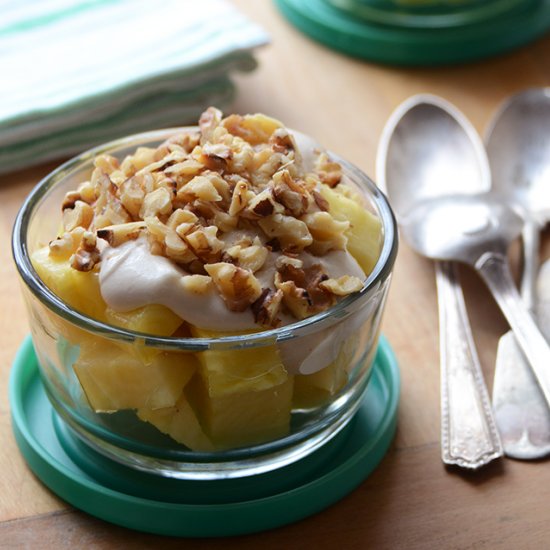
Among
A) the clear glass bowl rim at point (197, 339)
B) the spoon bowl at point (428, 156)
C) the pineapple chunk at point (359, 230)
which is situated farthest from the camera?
the spoon bowl at point (428, 156)

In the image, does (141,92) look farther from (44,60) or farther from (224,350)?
(224,350)

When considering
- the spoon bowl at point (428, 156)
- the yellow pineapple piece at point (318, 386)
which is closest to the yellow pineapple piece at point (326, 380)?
the yellow pineapple piece at point (318, 386)

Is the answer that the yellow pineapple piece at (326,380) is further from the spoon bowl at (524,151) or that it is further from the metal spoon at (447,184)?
the spoon bowl at (524,151)

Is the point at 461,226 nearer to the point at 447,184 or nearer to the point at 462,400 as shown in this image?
the point at 447,184

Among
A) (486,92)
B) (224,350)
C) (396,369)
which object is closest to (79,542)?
(224,350)

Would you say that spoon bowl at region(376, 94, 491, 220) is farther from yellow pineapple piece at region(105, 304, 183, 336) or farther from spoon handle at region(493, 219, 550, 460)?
yellow pineapple piece at region(105, 304, 183, 336)

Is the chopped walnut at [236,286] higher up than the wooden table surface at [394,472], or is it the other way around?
the chopped walnut at [236,286]

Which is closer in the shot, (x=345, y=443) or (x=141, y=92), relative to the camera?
(x=345, y=443)
